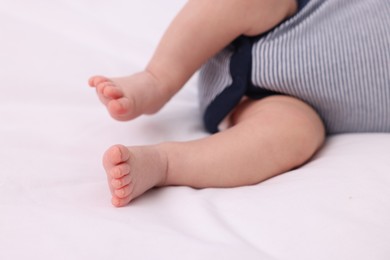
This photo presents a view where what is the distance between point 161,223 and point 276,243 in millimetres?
131

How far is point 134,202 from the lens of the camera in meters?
0.72

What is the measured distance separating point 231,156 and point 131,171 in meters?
0.15

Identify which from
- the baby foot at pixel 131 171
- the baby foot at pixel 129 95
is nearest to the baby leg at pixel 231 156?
the baby foot at pixel 131 171

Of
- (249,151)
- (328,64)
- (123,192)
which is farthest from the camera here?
(328,64)

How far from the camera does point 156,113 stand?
101 cm

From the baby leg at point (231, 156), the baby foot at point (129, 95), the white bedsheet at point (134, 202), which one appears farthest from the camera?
the baby foot at point (129, 95)

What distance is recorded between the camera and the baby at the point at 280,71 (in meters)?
0.84

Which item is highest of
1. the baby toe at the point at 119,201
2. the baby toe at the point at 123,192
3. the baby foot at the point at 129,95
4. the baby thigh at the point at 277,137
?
the baby foot at the point at 129,95

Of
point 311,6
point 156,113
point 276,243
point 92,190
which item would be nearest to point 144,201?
point 92,190

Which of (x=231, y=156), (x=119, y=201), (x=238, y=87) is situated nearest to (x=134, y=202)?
(x=119, y=201)

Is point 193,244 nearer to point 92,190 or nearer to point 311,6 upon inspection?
point 92,190

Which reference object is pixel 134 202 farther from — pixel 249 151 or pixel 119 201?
pixel 249 151

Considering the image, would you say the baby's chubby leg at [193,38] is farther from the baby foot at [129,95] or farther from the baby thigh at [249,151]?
the baby thigh at [249,151]

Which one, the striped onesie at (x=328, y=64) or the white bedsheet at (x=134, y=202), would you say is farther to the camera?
the striped onesie at (x=328, y=64)
